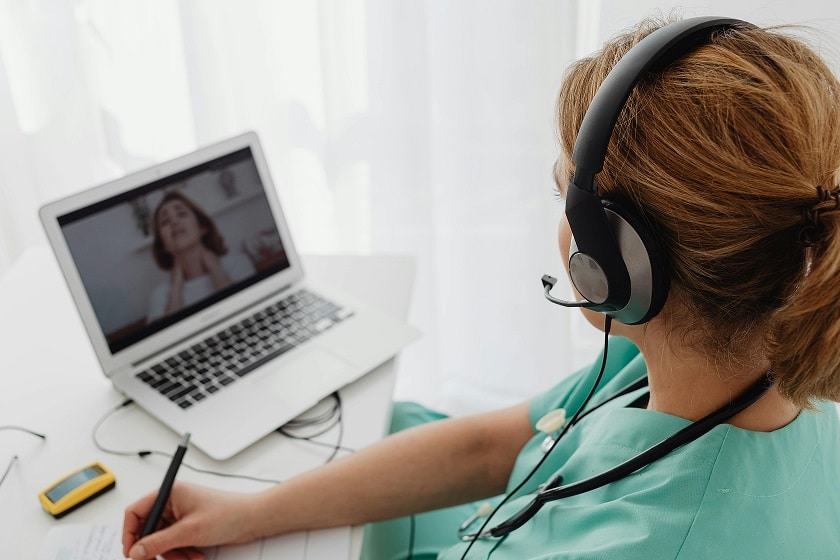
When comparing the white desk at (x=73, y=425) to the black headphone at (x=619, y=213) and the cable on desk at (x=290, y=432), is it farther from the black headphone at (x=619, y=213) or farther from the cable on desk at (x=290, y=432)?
the black headphone at (x=619, y=213)

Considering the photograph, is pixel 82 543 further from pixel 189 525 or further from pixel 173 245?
pixel 173 245

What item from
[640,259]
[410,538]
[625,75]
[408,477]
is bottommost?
[410,538]

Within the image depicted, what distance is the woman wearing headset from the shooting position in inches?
23.2

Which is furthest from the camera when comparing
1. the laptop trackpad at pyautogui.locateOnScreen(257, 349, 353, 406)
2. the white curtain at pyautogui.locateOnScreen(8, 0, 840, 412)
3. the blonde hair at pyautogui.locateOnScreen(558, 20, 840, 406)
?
the white curtain at pyautogui.locateOnScreen(8, 0, 840, 412)

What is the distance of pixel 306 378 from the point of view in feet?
3.64

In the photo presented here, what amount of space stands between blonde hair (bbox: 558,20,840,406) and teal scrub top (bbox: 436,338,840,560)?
71 mm

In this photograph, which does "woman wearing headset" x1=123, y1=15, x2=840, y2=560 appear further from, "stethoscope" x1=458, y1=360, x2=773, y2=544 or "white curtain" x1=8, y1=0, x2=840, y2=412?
"white curtain" x1=8, y1=0, x2=840, y2=412

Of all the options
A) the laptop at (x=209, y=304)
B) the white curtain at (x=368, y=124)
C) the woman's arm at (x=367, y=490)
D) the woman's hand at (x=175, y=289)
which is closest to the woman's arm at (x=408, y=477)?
the woman's arm at (x=367, y=490)

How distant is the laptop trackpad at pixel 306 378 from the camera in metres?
1.08

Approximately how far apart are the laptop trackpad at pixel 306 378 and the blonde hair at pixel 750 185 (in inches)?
21.5

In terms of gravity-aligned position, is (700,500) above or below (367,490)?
above

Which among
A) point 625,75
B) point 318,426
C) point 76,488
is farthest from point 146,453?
point 625,75

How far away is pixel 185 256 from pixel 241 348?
5.9 inches

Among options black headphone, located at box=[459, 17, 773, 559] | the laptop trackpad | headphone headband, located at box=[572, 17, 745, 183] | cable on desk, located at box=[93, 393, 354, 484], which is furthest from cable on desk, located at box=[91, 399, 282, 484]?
headphone headband, located at box=[572, 17, 745, 183]
